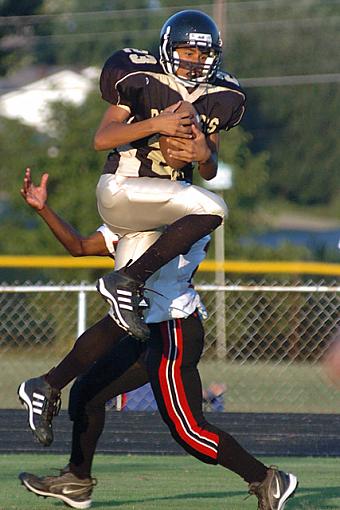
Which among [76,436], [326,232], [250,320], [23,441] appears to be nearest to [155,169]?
[76,436]

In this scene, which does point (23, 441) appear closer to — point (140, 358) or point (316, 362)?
point (140, 358)

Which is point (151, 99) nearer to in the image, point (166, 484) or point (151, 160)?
point (151, 160)

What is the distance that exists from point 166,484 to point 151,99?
2.37 m

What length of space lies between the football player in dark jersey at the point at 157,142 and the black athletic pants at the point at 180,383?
0.24 m

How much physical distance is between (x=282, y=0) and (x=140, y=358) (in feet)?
147

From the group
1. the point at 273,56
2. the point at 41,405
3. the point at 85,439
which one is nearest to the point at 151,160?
the point at 41,405

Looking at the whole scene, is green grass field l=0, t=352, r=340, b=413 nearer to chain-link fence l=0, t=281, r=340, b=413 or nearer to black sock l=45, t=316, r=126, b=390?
chain-link fence l=0, t=281, r=340, b=413

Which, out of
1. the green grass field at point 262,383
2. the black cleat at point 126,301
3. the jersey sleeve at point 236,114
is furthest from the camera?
the green grass field at point 262,383

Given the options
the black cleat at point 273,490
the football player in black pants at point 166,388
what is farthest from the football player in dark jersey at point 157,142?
the black cleat at point 273,490

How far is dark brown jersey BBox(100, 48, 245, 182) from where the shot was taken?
17.3ft

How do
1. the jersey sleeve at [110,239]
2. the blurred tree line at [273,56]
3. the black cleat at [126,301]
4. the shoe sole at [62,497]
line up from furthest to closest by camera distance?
1. the blurred tree line at [273,56]
2. the jersey sleeve at [110,239]
3. the shoe sole at [62,497]
4. the black cleat at [126,301]

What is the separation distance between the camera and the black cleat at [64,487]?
18.4 ft

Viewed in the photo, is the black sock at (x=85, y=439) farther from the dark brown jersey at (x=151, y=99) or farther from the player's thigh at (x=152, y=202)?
the dark brown jersey at (x=151, y=99)

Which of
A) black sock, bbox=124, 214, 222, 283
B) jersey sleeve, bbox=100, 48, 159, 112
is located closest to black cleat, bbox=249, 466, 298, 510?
black sock, bbox=124, 214, 222, 283
